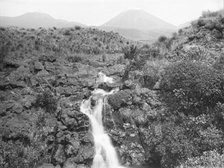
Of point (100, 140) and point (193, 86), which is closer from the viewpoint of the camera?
point (193, 86)

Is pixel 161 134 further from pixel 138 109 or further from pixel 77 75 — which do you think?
pixel 77 75

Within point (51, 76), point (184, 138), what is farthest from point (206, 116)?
point (51, 76)

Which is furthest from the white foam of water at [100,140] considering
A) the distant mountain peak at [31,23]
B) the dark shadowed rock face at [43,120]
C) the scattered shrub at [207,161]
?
the distant mountain peak at [31,23]

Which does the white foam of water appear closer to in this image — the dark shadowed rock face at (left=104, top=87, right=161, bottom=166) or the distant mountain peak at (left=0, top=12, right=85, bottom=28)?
the dark shadowed rock face at (left=104, top=87, right=161, bottom=166)

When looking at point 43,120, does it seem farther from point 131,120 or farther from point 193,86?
point 193,86

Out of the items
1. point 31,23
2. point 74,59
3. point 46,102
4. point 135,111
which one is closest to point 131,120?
point 135,111

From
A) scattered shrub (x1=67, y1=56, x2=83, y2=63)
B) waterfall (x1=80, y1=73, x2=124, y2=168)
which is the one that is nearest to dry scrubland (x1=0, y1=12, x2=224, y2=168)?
waterfall (x1=80, y1=73, x2=124, y2=168)
